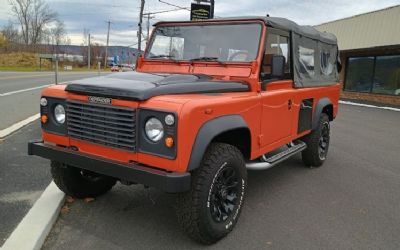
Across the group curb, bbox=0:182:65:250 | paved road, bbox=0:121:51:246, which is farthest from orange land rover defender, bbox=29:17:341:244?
paved road, bbox=0:121:51:246

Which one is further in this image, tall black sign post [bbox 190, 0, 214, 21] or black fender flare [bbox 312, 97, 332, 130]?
tall black sign post [bbox 190, 0, 214, 21]

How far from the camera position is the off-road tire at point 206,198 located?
12.3ft

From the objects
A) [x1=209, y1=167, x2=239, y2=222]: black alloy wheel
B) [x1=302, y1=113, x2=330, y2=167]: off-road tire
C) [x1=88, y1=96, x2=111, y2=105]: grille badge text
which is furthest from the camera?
[x1=302, y1=113, x2=330, y2=167]: off-road tire

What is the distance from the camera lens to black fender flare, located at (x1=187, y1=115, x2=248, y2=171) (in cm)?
357

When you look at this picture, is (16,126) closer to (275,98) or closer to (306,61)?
(306,61)

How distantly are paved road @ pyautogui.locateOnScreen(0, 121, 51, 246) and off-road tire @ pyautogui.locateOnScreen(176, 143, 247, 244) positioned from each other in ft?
5.28

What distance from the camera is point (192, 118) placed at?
351cm

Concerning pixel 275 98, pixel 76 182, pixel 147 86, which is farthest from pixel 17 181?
pixel 275 98

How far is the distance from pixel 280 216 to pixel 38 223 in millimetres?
2539

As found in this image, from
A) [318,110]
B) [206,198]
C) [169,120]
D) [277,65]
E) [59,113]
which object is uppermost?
[277,65]

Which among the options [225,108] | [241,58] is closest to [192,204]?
[225,108]

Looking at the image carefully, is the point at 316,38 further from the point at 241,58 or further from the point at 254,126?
the point at 254,126

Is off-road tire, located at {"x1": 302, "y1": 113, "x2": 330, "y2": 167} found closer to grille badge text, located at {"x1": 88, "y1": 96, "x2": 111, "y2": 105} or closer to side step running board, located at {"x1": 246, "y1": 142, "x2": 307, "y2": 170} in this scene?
side step running board, located at {"x1": 246, "y1": 142, "x2": 307, "y2": 170}

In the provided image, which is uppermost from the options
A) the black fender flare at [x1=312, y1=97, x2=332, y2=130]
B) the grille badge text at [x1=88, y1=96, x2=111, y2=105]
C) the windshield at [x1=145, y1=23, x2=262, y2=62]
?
the windshield at [x1=145, y1=23, x2=262, y2=62]
